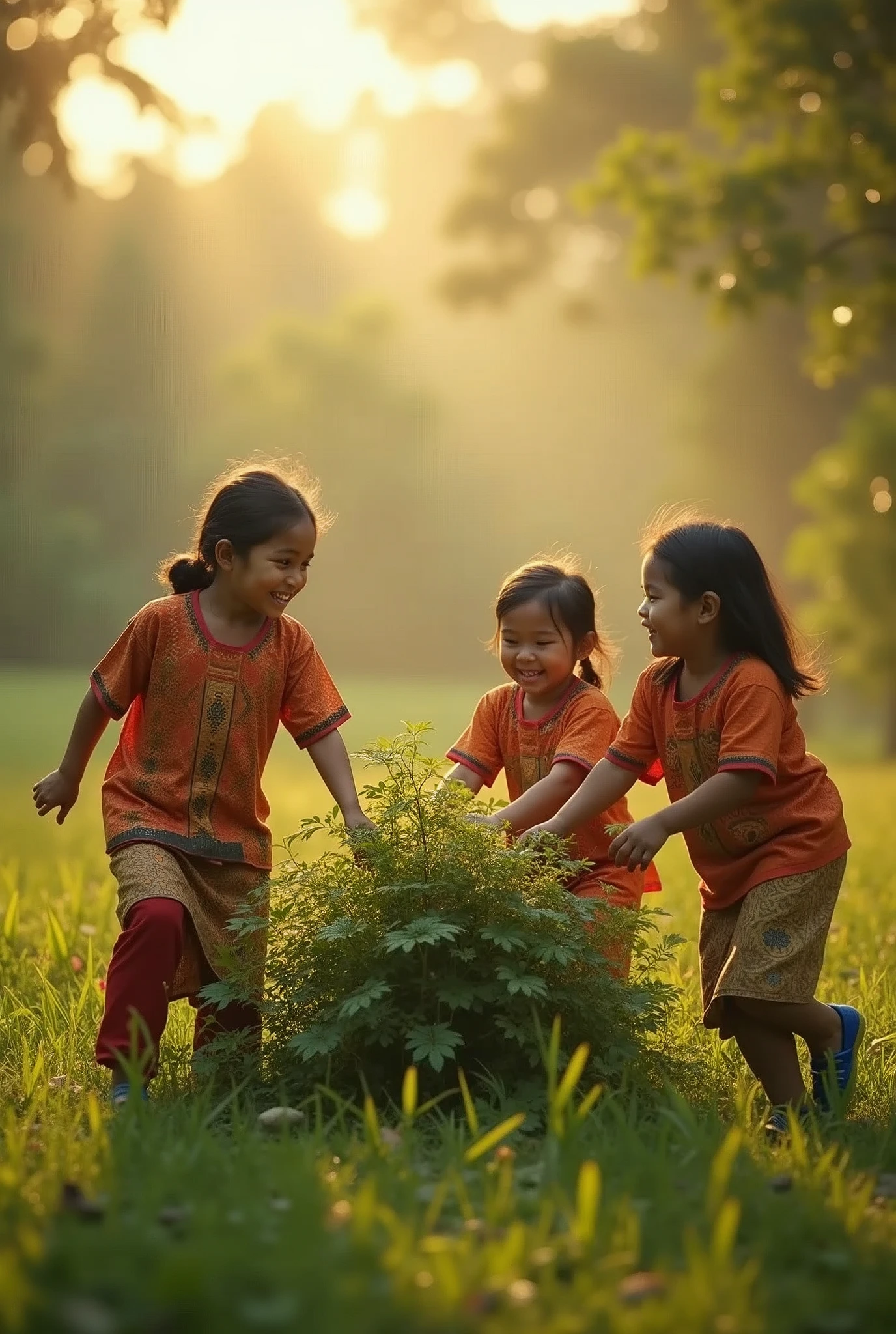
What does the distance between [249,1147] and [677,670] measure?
6.01 feet

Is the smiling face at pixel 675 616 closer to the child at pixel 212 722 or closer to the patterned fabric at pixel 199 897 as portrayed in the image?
the child at pixel 212 722

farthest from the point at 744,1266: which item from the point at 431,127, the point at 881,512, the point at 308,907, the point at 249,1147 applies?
the point at 431,127

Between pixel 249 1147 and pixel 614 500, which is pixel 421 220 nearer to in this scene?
pixel 614 500

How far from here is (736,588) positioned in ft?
12.8

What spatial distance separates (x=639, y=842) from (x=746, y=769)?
0.37 metres

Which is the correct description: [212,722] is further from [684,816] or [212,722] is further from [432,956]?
[684,816]

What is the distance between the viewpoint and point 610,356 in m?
53.0

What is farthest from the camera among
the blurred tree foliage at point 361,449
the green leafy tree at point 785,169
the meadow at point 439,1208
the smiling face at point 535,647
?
the blurred tree foliage at point 361,449

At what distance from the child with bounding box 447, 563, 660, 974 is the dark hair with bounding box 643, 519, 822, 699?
52cm

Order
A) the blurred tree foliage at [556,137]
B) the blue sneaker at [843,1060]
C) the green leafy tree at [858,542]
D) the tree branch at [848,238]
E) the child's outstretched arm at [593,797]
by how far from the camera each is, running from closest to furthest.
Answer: the blue sneaker at [843,1060], the child's outstretched arm at [593,797], the tree branch at [848,238], the green leafy tree at [858,542], the blurred tree foliage at [556,137]

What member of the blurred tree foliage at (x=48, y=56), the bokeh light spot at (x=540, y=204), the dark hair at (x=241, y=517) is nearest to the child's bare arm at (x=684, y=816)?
the dark hair at (x=241, y=517)

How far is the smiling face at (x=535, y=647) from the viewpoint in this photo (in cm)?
434

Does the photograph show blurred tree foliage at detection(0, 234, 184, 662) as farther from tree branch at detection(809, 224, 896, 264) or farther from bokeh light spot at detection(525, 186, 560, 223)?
tree branch at detection(809, 224, 896, 264)

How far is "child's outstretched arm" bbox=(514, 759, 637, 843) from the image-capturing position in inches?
156
